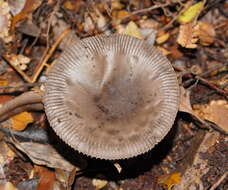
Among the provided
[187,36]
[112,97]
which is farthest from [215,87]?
[112,97]

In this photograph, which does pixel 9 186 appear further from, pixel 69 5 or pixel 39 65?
pixel 69 5

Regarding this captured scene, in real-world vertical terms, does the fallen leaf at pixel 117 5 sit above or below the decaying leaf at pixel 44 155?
above

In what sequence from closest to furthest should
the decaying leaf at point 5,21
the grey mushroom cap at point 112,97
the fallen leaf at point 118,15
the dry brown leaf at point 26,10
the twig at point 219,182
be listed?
the grey mushroom cap at point 112,97, the twig at point 219,182, the decaying leaf at point 5,21, the dry brown leaf at point 26,10, the fallen leaf at point 118,15

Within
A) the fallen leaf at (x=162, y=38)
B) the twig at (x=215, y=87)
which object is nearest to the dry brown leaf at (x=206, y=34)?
the fallen leaf at (x=162, y=38)

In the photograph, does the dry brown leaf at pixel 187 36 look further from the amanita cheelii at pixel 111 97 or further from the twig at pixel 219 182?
the twig at pixel 219 182

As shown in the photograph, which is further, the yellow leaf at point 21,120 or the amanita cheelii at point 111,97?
the yellow leaf at point 21,120

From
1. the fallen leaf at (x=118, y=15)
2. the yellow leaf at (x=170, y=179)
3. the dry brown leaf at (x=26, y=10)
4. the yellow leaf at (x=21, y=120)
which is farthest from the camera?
the fallen leaf at (x=118, y=15)

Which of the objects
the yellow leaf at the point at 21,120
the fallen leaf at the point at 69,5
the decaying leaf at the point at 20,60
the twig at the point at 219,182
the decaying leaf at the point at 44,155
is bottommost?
the twig at the point at 219,182
